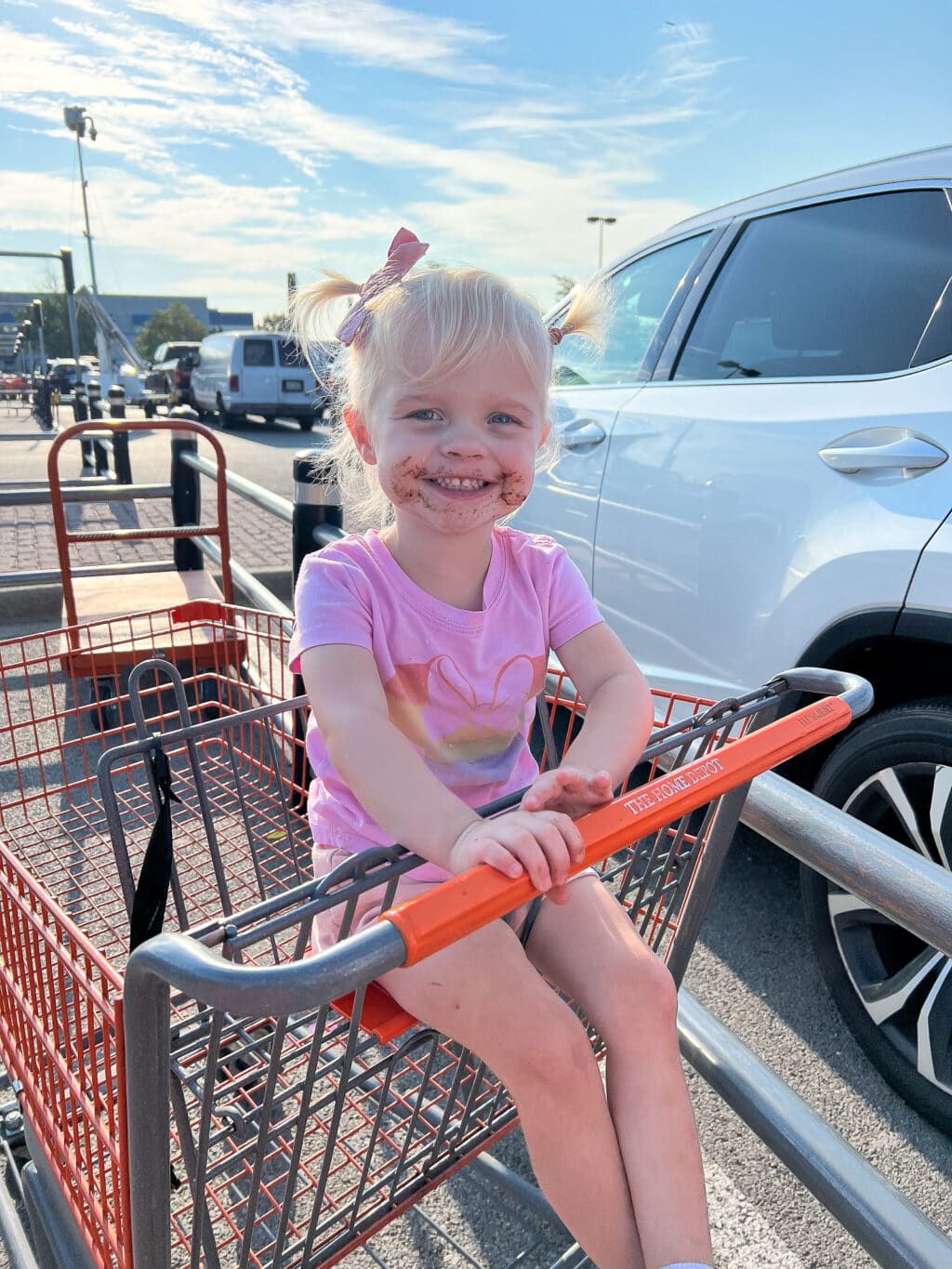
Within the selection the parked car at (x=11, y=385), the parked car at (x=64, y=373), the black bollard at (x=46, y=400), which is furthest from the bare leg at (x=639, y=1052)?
the parked car at (x=11, y=385)

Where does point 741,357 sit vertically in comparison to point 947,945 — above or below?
above

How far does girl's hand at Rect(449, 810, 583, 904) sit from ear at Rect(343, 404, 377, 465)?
845mm

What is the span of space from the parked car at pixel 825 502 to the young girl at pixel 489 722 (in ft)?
2.63

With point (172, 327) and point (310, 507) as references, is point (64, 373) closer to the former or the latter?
point (310, 507)

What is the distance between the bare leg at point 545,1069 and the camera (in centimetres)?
119

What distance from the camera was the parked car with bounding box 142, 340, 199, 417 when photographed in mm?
26250

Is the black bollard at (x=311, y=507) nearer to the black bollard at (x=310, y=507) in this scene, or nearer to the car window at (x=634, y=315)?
the black bollard at (x=310, y=507)

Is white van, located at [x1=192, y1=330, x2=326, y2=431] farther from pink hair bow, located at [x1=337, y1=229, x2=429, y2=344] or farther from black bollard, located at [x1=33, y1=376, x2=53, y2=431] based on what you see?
pink hair bow, located at [x1=337, y1=229, x2=429, y2=344]

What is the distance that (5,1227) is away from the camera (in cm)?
178

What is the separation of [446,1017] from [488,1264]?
3.19 ft

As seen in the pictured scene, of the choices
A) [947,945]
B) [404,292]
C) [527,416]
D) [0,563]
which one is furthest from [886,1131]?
[0,563]

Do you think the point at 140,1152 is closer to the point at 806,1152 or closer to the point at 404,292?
the point at 806,1152

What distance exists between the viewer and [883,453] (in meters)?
2.21

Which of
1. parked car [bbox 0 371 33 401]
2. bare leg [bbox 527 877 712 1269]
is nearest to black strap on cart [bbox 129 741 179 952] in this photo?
bare leg [bbox 527 877 712 1269]
